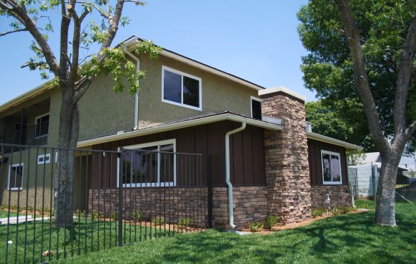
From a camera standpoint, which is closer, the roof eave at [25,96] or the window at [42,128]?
the roof eave at [25,96]

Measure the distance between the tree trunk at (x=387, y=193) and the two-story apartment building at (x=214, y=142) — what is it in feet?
7.95

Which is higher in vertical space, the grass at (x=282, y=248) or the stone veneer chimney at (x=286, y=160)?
the stone veneer chimney at (x=286, y=160)

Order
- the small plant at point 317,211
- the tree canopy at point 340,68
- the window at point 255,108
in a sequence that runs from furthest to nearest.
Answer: the window at point 255,108 → the tree canopy at point 340,68 → the small plant at point 317,211

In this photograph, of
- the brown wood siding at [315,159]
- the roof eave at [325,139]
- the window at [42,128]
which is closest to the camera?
the roof eave at [325,139]

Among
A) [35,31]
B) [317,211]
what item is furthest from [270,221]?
[35,31]

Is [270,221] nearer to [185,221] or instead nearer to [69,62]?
[185,221]

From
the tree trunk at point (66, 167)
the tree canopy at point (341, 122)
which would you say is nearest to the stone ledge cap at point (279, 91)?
the tree trunk at point (66, 167)

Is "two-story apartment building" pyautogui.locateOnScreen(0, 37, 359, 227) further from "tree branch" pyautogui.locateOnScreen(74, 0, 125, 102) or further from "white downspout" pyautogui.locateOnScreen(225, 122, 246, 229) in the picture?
"tree branch" pyautogui.locateOnScreen(74, 0, 125, 102)

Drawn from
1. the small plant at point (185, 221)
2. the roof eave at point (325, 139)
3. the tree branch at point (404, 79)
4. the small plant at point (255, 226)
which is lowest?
the small plant at point (255, 226)

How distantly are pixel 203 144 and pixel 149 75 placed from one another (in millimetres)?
4044

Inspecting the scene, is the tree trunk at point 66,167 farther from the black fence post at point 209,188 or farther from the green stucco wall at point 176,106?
the black fence post at point 209,188

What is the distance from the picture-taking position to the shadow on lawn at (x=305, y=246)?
18.3 feet

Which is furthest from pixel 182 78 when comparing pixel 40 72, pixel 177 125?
pixel 40 72

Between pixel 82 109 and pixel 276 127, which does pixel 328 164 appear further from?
pixel 82 109
